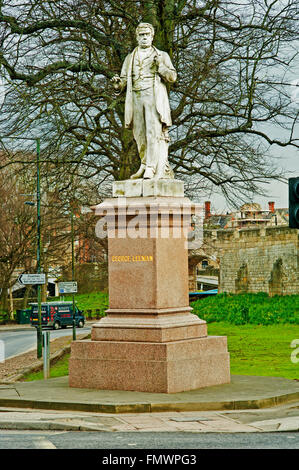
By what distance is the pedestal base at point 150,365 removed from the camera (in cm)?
1228

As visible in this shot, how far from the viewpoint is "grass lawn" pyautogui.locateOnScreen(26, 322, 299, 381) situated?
16953 millimetres

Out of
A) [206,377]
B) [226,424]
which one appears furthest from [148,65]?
[226,424]

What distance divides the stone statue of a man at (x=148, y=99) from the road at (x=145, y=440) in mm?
5198

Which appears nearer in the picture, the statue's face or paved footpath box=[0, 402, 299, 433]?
paved footpath box=[0, 402, 299, 433]

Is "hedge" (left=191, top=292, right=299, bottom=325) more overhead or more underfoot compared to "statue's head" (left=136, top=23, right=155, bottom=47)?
more underfoot

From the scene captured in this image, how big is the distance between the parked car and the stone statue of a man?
40.8m

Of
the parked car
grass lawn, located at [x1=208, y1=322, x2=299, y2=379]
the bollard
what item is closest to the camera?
grass lawn, located at [x1=208, y1=322, x2=299, y2=379]

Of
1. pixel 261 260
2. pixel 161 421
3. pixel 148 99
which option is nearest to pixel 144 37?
pixel 148 99

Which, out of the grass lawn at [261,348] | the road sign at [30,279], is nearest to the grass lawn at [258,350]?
the grass lawn at [261,348]

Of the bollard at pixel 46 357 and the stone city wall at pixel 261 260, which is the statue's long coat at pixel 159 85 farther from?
the stone city wall at pixel 261 260

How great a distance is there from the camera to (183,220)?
44.0ft

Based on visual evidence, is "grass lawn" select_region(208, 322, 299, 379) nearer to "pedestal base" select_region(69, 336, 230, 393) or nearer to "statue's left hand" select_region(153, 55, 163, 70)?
"pedestal base" select_region(69, 336, 230, 393)

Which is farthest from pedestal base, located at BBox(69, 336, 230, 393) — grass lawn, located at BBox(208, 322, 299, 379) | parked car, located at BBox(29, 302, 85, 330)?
parked car, located at BBox(29, 302, 85, 330)
